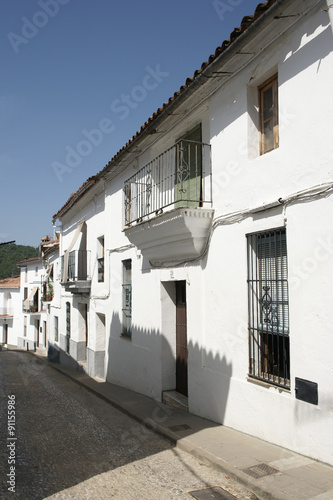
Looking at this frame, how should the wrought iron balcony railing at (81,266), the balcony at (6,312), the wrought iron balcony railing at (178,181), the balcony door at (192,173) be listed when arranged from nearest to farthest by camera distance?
1. the wrought iron balcony railing at (178,181)
2. the balcony door at (192,173)
3. the wrought iron balcony railing at (81,266)
4. the balcony at (6,312)

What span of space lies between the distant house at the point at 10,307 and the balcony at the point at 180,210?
30546 mm

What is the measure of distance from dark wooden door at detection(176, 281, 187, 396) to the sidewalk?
0.72m

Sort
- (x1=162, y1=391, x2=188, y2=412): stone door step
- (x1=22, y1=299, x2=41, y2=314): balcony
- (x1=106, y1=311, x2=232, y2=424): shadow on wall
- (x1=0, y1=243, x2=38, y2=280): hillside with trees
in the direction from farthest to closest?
(x1=0, y1=243, x2=38, y2=280): hillside with trees → (x1=22, y1=299, x2=41, y2=314): balcony → (x1=162, y1=391, x2=188, y2=412): stone door step → (x1=106, y1=311, x2=232, y2=424): shadow on wall

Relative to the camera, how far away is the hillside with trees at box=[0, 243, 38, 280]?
182 feet

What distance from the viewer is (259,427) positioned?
17.2 feet

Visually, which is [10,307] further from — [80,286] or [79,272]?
[80,286]

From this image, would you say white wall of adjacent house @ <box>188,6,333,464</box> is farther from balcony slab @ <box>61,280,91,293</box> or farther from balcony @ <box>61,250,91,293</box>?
balcony @ <box>61,250,91,293</box>

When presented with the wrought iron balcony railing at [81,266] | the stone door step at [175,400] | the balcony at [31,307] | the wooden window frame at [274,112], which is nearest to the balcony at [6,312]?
the balcony at [31,307]

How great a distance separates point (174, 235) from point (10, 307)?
34184 millimetres

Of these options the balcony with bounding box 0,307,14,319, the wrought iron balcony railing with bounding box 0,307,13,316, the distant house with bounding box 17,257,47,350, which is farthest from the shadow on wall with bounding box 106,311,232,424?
the wrought iron balcony railing with bounding box 0,307,13,316

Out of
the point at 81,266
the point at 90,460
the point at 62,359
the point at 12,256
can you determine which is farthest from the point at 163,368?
the point at 12,256

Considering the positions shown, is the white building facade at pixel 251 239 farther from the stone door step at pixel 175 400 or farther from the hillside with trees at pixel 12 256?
the hillside with trees at pixel 12 256

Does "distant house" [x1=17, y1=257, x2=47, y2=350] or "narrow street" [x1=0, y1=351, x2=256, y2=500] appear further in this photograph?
"distant house" [x1=17, y1=257, x2=47, y2=350]

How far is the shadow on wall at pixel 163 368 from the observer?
620 cm
